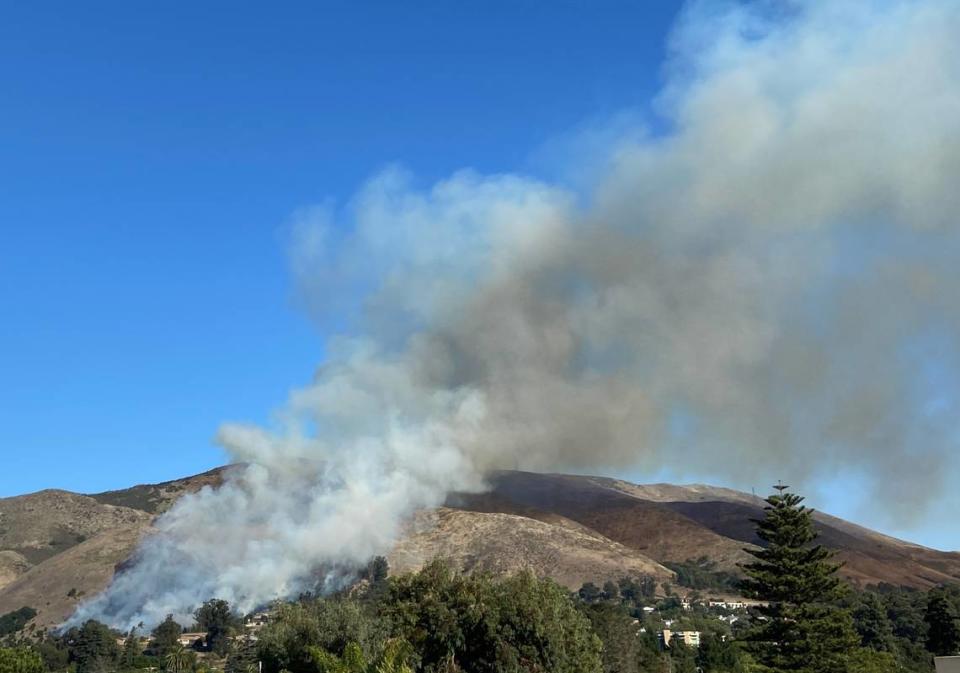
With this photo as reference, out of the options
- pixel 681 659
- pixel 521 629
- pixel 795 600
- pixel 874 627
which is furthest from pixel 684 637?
pixel 521 629

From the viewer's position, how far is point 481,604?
6488 cm

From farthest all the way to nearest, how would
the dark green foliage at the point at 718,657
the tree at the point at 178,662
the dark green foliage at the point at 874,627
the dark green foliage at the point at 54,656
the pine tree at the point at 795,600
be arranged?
the dark green foliage at the point at 54,656 < the dark green foliage at the point at 874,627 < the tree at the point at 178,662 < the dark green foliage at the point at 718,657 < the pine tree at the point at 795,600

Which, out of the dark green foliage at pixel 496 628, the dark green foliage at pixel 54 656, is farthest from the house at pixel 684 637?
the dark green foliage at pixel 496 628

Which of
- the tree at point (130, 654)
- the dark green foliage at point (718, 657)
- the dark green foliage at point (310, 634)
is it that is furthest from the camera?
the tree at point (130, 654)

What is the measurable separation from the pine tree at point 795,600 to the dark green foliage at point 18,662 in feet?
214

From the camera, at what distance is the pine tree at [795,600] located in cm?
7962

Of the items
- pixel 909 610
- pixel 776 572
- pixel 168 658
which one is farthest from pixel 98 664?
pixel 909 610

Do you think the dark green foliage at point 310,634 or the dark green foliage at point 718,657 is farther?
the dark green foliage at point 718,657

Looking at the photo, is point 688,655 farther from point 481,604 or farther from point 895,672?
point 481,604

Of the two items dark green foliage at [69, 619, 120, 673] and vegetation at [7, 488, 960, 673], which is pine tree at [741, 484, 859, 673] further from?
dark green foliage at [69, 619, 120, 673]

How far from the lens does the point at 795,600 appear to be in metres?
82.4

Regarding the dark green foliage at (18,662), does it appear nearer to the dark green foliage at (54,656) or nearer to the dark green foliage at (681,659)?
the dark green foliage at (681,659)

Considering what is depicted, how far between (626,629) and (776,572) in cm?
4743

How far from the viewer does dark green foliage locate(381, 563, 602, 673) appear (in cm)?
6094
